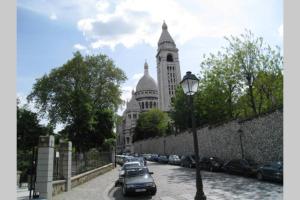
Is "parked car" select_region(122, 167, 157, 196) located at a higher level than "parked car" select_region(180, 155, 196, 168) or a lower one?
higher

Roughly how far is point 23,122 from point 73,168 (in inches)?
1391

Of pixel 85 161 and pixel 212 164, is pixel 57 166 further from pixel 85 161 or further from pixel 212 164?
pixel 212 164

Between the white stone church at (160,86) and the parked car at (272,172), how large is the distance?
100m

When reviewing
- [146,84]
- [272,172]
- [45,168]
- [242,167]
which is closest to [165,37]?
[146,84]

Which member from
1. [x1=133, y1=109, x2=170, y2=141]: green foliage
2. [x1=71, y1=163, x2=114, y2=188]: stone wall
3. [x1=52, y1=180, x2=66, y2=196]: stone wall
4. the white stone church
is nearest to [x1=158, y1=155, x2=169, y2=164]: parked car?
[x1=71, y1=163, x2=114, y2=188]: stone wall

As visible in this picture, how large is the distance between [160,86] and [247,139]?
3882 inches

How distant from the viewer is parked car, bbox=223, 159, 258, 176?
80.0 ft

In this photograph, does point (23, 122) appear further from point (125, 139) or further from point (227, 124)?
point (125, 139)

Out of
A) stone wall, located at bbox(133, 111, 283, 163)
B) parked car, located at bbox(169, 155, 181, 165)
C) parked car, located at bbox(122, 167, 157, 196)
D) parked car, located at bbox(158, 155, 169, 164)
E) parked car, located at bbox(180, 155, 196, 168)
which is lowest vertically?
parked car, located at bbox(158, 155, 169, 164)

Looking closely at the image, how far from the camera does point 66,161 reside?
19484 millimetres

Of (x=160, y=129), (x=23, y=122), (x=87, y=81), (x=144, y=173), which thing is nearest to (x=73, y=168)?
(x=144, y=173)

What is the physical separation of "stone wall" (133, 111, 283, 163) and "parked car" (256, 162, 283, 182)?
171 inches

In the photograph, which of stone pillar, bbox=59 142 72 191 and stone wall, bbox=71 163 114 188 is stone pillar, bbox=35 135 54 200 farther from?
stone wall, bbox=71 163 114 188

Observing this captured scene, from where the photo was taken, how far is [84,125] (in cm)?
4488
